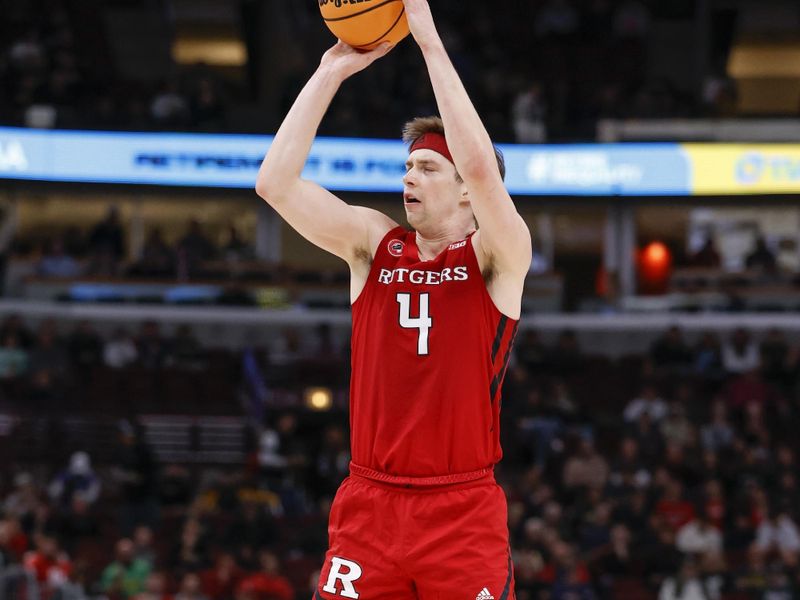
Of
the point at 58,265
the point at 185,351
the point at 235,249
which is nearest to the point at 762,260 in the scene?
the point at 235,249

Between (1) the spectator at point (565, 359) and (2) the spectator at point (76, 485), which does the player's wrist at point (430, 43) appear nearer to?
(2) the spectator at point (76, 485)

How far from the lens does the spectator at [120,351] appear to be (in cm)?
2328

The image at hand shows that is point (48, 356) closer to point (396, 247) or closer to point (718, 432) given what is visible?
point (718, 432)

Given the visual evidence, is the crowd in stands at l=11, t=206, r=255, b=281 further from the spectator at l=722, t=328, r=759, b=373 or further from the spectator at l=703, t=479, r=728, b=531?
the spectator at l=703, t=479, r=728, b=531

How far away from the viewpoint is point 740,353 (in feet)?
79.8

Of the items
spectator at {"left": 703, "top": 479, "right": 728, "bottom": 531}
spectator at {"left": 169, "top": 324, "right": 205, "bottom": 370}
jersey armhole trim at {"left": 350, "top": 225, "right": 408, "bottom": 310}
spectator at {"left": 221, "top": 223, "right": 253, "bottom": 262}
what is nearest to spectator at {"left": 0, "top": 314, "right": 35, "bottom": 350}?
spectator at {"left": 169, "top": 324, "right": 205, "bottom": 370}

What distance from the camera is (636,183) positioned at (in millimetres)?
27453

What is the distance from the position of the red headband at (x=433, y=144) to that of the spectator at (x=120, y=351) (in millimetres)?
18370

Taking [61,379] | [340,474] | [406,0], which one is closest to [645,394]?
[340,474]

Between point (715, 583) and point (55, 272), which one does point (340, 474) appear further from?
point (55, 272)

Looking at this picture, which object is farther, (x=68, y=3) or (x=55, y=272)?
(x=68, y=3)

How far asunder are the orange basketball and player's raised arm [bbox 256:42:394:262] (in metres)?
0.08

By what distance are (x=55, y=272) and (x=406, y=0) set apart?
74.9 ft

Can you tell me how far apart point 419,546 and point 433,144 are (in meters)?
1.50
